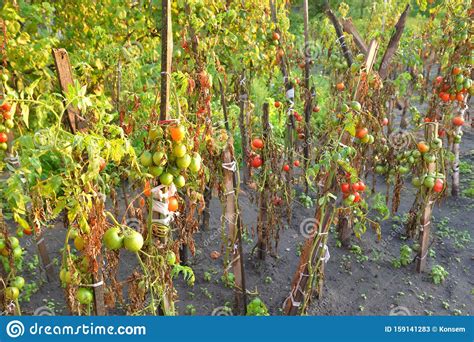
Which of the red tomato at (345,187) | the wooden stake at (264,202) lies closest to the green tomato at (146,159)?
the red tomato at (345,187)

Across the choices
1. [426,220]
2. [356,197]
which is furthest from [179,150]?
[426,220]

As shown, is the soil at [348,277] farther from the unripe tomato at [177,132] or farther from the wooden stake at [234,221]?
→ the unripe tomato at [177,132]

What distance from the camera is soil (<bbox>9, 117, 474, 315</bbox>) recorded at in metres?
3.19

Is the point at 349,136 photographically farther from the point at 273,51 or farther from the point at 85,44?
the point at 85,44

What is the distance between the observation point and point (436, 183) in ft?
10.4

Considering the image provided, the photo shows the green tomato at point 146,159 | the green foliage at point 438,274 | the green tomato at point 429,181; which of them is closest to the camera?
the green tomato at point 146,159

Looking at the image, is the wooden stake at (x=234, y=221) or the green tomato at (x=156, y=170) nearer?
the green tomato at (x=156, y=170)

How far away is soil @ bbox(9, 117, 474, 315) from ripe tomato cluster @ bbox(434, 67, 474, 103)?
1.25 metres

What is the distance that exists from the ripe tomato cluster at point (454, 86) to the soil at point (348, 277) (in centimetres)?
125

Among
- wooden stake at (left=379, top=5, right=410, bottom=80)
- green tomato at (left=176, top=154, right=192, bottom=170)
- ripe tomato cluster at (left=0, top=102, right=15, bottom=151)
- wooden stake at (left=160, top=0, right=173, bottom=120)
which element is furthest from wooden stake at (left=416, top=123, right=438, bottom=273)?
ripe tomato cluster at (left=0, top=102, right=15, bottom=151)

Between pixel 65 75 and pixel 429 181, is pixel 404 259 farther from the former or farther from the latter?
pixel 65 75

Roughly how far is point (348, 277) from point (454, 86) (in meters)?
1.89

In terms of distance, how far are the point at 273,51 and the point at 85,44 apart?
1781 millimetres

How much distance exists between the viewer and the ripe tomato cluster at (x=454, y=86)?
3.66m
